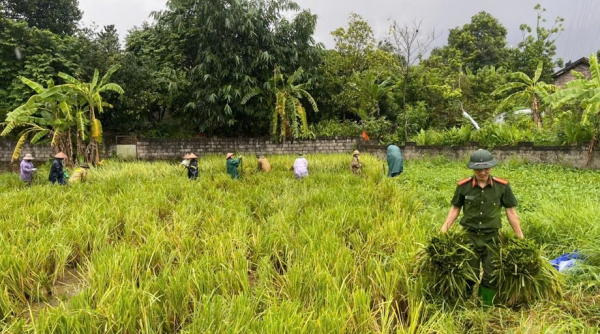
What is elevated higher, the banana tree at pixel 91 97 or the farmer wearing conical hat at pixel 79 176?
the banana tree at pixel 91 97

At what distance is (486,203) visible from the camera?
2.71 metres

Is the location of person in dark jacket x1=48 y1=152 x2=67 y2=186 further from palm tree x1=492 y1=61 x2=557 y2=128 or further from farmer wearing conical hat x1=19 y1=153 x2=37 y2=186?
palm tree x1=492 y1=61 x2=557 y2=128

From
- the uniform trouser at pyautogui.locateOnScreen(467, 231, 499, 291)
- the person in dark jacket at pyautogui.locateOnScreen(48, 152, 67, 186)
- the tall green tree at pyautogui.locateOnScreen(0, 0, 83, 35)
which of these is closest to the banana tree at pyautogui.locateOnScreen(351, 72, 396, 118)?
the person in dark jacket at pyautogui.locateOnScreen(48, 152, 67, 186)

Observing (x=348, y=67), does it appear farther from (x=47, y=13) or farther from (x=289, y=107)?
(x=47, y=13)

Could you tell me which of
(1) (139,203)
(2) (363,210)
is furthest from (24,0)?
(2) (363,210)

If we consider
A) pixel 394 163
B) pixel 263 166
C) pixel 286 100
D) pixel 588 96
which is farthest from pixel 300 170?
pixel 588 96

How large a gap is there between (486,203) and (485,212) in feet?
0.24

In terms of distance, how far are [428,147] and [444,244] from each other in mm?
10333

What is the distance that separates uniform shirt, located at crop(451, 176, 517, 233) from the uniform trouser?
0.06m

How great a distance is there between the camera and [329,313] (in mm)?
2213

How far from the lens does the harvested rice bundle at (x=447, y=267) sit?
102 inches

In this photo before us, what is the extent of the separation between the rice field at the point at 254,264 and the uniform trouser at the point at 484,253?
22cm

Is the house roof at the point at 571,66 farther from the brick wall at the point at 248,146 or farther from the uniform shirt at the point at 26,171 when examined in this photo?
the uniform shirt at the point at 26,171

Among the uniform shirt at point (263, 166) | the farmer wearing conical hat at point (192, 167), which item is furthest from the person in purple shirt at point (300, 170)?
the farmer wearing conical hat at point (192, 167)
